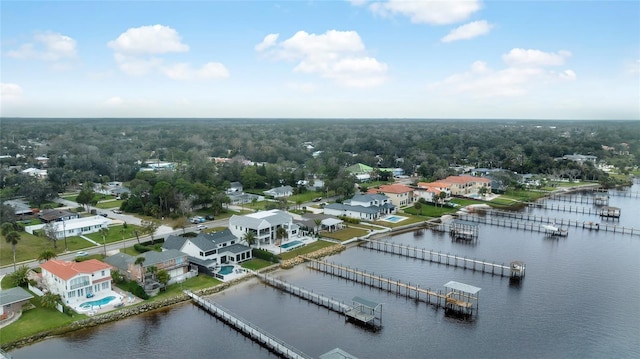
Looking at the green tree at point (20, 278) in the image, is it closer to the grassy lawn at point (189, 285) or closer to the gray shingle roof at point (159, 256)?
the gray shingle roof at point (159, 256)

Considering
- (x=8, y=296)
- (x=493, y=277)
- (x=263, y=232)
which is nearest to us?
(x=8, y=296)

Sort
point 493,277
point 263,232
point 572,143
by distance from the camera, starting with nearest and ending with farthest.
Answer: point 493,277 < point 263,232 < point 572,143

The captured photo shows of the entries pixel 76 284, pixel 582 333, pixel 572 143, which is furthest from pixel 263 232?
pixel 572 143

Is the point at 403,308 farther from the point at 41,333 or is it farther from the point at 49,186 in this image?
the point at 49,186

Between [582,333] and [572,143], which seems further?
[572,143]

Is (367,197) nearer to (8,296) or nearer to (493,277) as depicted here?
(493,277)
